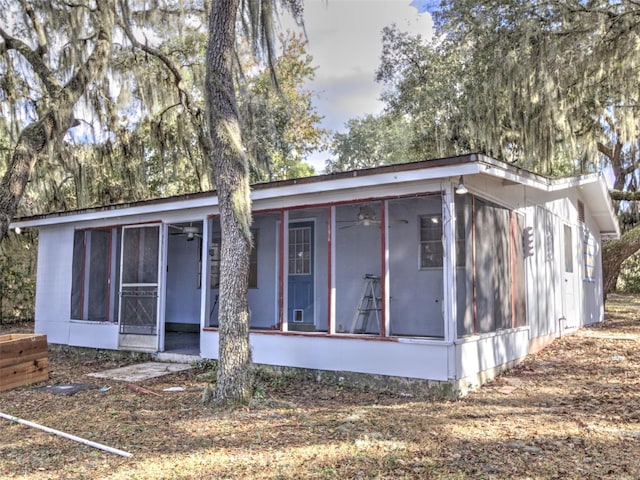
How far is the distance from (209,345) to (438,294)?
3516 millimetres

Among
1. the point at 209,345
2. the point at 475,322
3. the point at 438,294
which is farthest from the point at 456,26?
the point at 209,345

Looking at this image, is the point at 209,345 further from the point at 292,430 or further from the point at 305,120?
the point at 305,120

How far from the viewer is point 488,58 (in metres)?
10.9

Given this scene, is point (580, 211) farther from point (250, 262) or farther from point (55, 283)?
point (55, 283)

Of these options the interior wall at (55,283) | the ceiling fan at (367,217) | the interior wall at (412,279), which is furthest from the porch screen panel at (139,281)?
the interior wall at (412,279)

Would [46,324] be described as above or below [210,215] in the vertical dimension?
below

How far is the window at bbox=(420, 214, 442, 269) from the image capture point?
786 centimetres

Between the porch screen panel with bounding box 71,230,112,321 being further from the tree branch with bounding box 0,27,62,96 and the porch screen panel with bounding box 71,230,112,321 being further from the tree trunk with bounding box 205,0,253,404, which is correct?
the tree trunk with bounding box 205,0,253,404

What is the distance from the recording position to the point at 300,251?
891 cm

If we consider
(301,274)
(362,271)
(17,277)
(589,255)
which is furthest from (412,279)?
(17,277)

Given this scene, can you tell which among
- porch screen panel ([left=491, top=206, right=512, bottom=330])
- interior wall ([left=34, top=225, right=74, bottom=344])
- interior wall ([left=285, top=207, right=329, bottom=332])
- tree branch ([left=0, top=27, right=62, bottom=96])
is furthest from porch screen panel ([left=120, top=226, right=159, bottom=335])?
porch screen panel ([left=491, top=206, right=512, bottom=330])

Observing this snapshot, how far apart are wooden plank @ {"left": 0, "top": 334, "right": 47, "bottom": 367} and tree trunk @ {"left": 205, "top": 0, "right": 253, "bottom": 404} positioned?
3027 mm

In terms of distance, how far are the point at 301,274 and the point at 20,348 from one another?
4.33 m

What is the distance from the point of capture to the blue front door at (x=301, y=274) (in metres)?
8.80
